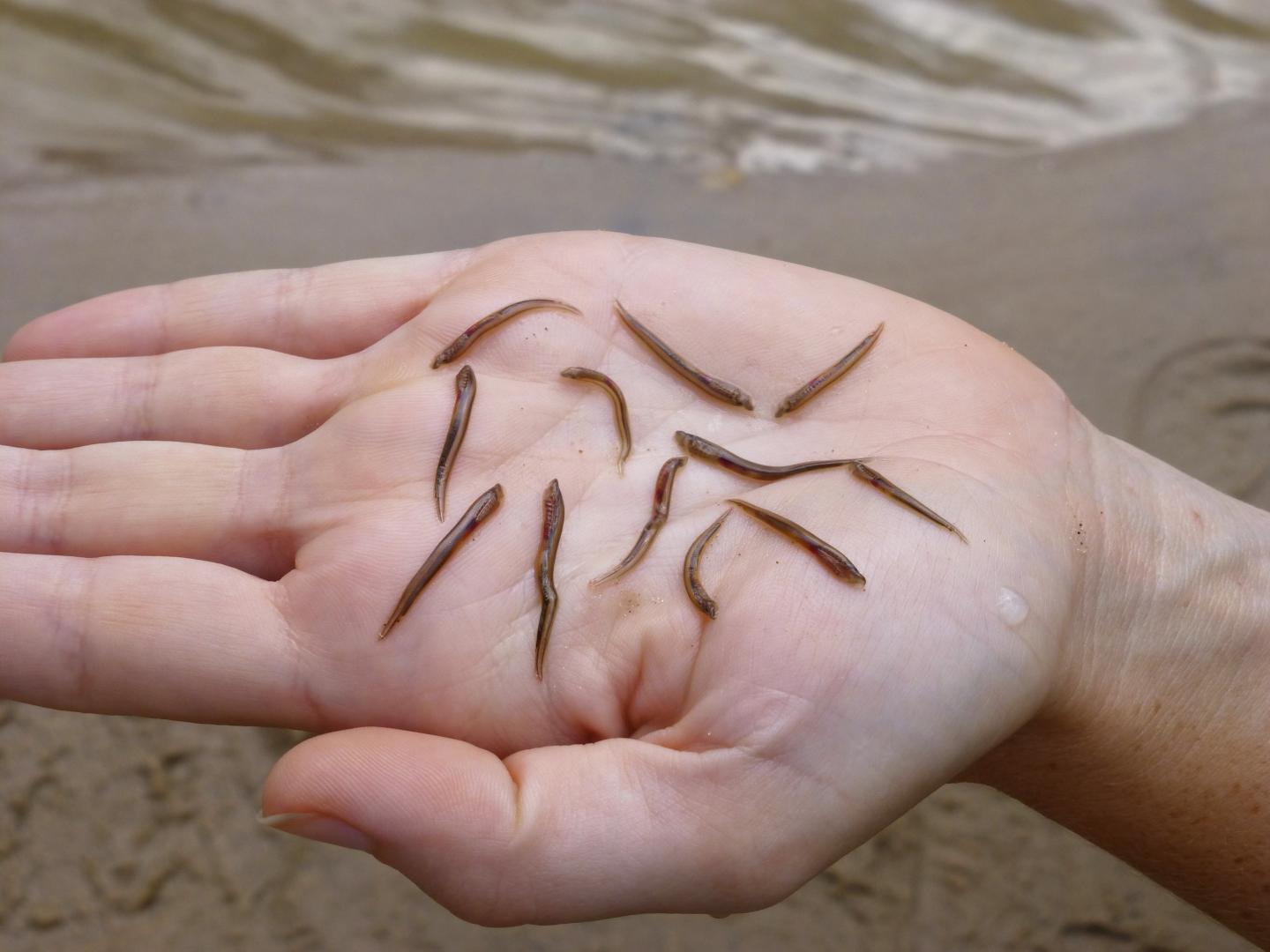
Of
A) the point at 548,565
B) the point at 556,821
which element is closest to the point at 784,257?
the point at 548,565

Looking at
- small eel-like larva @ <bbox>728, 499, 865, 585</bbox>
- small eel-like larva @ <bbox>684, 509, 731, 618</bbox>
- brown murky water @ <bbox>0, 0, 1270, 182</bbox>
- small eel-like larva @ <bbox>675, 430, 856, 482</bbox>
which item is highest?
brown murky water @ <bbox>0, 0, 1270, 182</bbox>

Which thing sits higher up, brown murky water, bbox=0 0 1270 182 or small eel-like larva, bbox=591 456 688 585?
brown murky water, bbox=0 0 1270 182

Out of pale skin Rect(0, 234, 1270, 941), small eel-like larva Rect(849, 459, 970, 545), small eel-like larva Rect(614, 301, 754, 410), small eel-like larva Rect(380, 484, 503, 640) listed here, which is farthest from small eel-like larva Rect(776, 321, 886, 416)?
small eel-like larva Rect(380, 484, 503, 640)

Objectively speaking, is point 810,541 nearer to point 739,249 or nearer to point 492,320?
point 492,320

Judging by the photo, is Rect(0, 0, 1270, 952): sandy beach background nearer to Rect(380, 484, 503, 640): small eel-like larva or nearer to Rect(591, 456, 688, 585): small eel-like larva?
Rect(380, 484, 503, 640): small eel-like larva

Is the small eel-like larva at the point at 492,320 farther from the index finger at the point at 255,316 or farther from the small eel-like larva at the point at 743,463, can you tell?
the small eel-like larva at the point at 743,463

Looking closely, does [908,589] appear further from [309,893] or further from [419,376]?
[309,893]

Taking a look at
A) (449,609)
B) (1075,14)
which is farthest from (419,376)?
(1075,14)
